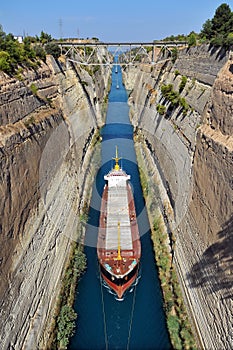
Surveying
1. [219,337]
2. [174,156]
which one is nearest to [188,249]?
[219,337]

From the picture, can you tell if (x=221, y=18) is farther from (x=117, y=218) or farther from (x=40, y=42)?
(x=40, y=42)

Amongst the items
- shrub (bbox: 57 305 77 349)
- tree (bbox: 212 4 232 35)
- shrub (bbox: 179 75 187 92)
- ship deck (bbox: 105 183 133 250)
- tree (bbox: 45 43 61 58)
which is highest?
tree (bbox: 45 43 61 58)

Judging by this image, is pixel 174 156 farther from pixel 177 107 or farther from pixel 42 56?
pixel 42 56

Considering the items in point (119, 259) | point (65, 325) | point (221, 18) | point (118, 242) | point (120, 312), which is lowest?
point (65, 325)

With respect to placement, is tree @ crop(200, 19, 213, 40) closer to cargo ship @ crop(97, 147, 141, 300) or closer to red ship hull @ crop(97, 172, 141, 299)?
cargo ship @ crop(97, 147, 141, 300)

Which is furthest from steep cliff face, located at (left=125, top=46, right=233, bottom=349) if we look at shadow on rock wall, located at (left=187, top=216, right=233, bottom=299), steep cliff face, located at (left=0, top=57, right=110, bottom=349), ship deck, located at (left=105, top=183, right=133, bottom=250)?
steep cliff face, located at (left=0, top=57, right=110, bottom=349)

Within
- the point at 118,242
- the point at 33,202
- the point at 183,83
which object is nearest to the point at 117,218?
the point at 118,242

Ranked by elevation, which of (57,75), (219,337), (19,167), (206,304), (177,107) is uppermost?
(57,75)
